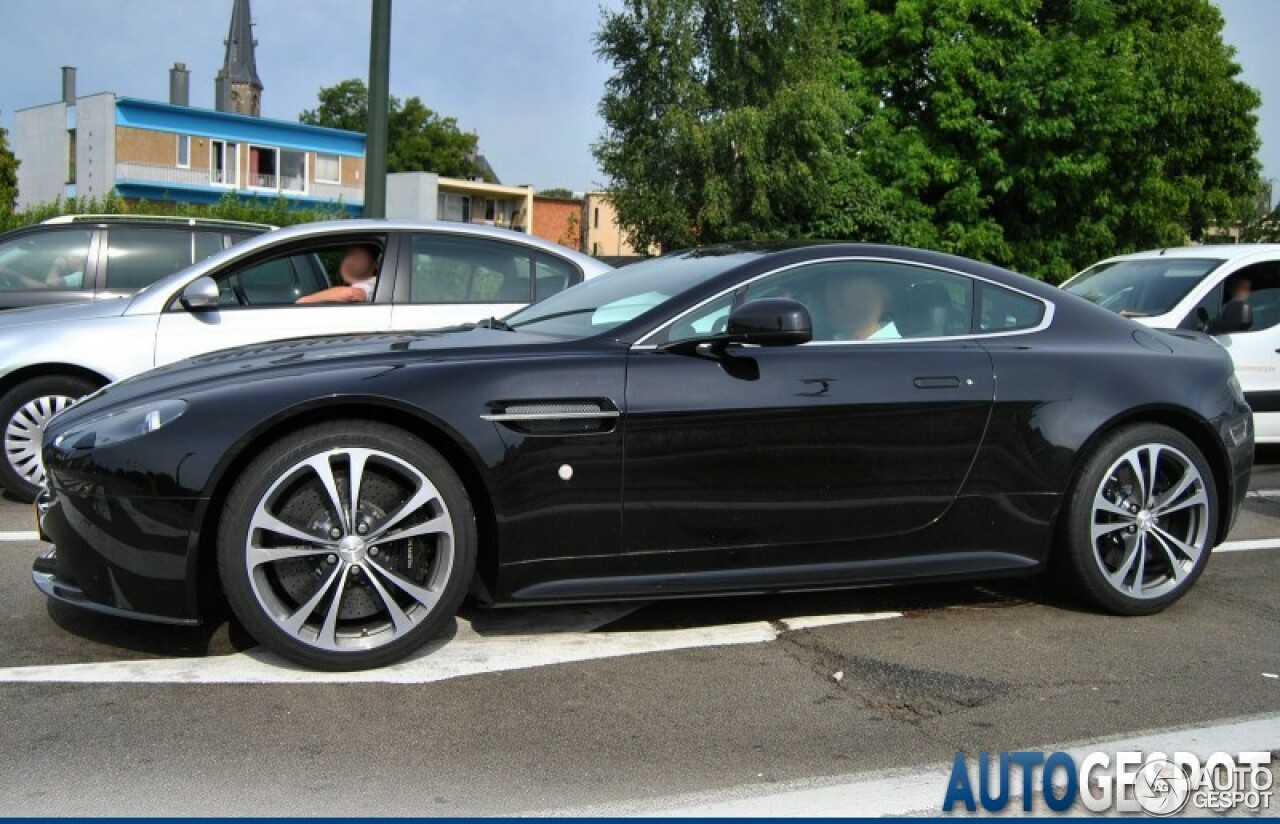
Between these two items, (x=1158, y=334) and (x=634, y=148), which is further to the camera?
(x=634, y=148)

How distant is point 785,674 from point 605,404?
3.46 ft

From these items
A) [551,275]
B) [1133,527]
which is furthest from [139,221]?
[1133,527]

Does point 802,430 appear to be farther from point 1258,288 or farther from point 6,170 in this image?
point 6,170

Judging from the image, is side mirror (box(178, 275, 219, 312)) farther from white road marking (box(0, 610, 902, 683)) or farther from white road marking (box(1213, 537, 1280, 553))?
white road marking (box(1213, 537, 1280, 553))

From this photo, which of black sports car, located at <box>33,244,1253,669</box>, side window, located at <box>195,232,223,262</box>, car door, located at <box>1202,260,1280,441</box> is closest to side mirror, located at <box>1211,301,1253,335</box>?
car door, located at <box>1202,260,1280,441</box>

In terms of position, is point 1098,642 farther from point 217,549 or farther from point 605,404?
point 217,549

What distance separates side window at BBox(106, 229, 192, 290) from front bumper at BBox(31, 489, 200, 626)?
208 inches

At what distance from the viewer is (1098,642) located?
176 inches

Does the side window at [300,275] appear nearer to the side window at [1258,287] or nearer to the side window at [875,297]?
the side window at [875,297]

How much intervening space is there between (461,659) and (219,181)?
5954cm

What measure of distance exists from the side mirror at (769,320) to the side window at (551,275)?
11.0 ft

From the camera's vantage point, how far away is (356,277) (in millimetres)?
7156

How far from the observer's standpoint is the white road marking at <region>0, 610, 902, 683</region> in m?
3.85

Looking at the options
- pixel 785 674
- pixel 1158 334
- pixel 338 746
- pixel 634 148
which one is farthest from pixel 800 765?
pixel 634 148
